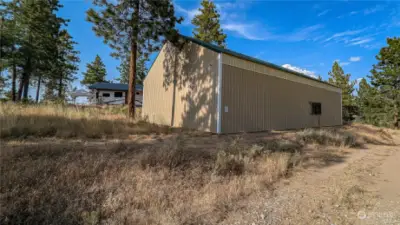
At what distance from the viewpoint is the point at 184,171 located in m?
3.89

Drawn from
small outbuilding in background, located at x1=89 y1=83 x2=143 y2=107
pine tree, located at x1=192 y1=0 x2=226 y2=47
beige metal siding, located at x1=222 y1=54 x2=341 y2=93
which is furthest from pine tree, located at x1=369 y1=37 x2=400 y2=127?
small outbuilding in background, located at x1=89 y1=83 x2=143 y2=107

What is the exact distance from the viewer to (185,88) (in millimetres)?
10469

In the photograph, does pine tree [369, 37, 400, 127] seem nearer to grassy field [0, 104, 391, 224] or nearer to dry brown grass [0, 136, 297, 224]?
grassy field [0, 104, 391, 224]

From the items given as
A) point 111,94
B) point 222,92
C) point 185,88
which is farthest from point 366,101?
point 111,94

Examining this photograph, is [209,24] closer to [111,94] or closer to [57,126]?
[111,94]

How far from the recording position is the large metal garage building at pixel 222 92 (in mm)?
8984

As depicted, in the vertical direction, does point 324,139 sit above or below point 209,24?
below

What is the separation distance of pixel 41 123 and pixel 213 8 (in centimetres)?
2353

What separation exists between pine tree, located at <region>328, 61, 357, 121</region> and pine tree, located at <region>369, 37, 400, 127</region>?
4.35 metres

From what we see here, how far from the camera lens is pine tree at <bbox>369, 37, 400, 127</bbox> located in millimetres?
19250

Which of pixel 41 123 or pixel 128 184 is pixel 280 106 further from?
pixel 41 123

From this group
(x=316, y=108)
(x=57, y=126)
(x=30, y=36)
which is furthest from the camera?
(x=30, y=36)

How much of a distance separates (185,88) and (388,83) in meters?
23.0

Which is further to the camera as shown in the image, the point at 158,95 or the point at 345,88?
the point at 345,88
